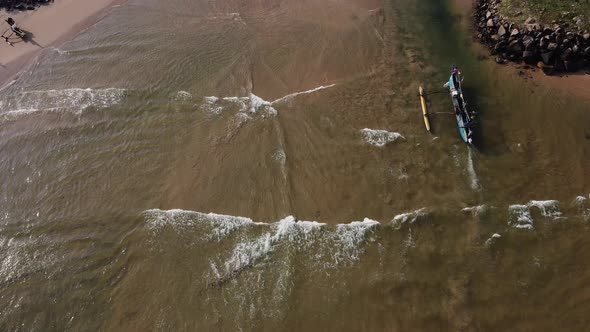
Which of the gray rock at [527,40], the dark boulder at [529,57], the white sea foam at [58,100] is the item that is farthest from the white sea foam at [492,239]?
the white sea foam at [58,100]

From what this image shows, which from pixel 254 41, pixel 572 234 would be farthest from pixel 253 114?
pixel 572 234

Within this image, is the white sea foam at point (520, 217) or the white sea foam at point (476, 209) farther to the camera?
the white sea foam at point (476, 209)

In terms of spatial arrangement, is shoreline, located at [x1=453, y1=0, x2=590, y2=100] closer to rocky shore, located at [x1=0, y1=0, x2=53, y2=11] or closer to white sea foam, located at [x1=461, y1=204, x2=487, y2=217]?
white sea foam, located at [x1=461, y1=204, x2=487, y2=217]

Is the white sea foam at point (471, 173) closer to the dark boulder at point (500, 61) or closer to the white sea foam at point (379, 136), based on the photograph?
the white sea foam at point (379, 136)

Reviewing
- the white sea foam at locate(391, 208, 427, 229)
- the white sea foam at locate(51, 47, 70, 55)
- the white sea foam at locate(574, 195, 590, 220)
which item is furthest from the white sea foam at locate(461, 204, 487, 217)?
the white sea foam at locate(51, 47, 70, 55)

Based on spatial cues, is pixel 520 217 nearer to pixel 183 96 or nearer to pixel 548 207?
pixel 548 207

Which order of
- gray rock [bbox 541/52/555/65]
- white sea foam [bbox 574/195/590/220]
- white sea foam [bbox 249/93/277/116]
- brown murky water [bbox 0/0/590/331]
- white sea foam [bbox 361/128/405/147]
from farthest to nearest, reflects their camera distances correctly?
gray rock [bbox 541/52/555/65] → white sea foam [bbox 249/93/277/116] → white sea foam [bbox 361/128/405/147] → white sea foam [bbox 574/195/590/220] → brown murky water [bbox 0/0/590/331]
